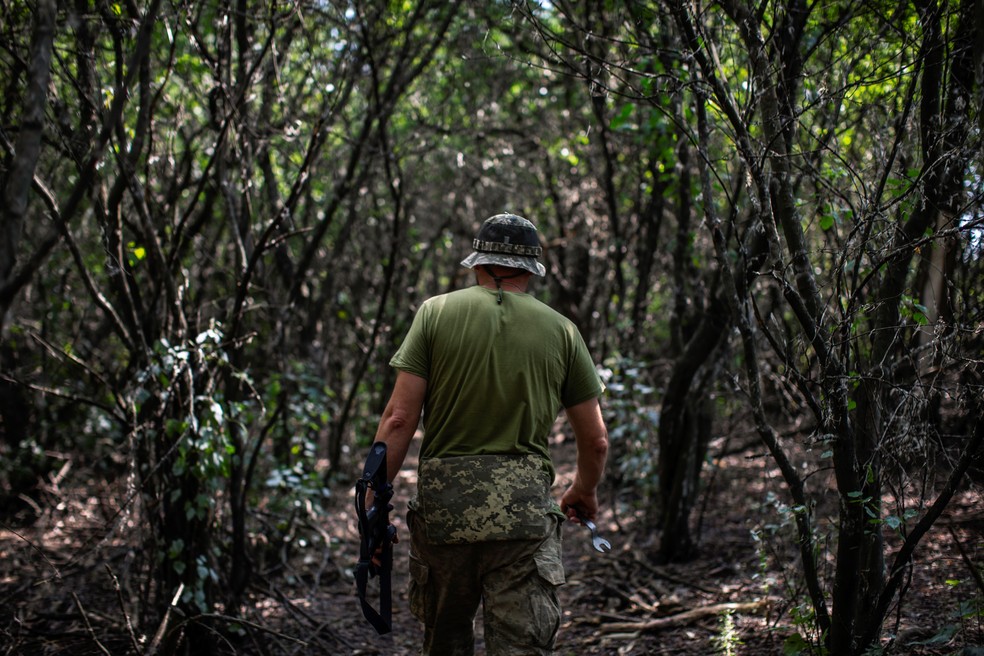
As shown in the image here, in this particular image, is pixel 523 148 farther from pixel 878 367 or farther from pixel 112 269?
pixel 878 367

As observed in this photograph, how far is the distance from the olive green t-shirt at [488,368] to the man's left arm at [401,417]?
0.04 metres

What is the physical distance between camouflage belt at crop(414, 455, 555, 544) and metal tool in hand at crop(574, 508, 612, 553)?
9.4 inches

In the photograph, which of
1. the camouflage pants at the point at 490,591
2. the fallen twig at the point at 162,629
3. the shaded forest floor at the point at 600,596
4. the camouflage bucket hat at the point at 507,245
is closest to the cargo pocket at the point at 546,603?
the camouflage pants at the point at 490,591

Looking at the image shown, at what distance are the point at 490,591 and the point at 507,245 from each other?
1.30 m

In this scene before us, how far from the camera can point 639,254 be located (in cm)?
834

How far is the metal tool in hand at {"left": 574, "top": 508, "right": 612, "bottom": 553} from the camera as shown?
117 inches

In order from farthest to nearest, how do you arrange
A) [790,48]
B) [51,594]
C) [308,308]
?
[308,308], [51,594], [790,48]

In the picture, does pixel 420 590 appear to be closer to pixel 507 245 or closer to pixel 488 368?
pixel 488 368

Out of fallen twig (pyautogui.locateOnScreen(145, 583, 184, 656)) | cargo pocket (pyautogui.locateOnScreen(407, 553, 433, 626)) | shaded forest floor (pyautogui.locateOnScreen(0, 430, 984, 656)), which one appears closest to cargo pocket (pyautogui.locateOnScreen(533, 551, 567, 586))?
cargo pocket (pyautogui.locateOnScreen(407, 553, 433, 626))

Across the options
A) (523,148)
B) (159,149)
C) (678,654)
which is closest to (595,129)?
(523,148)

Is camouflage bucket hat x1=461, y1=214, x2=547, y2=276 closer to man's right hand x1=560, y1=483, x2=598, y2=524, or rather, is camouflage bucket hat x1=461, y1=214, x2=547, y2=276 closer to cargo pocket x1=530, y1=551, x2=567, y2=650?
man's right hand x1=560, y1=483, x2=598, y2=524

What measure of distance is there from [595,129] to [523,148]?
2339mm

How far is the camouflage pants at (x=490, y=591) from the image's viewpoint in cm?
276

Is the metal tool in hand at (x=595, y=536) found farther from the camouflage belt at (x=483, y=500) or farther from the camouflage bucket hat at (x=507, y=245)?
the camouflage bucket hat at (x=507, y=245)
